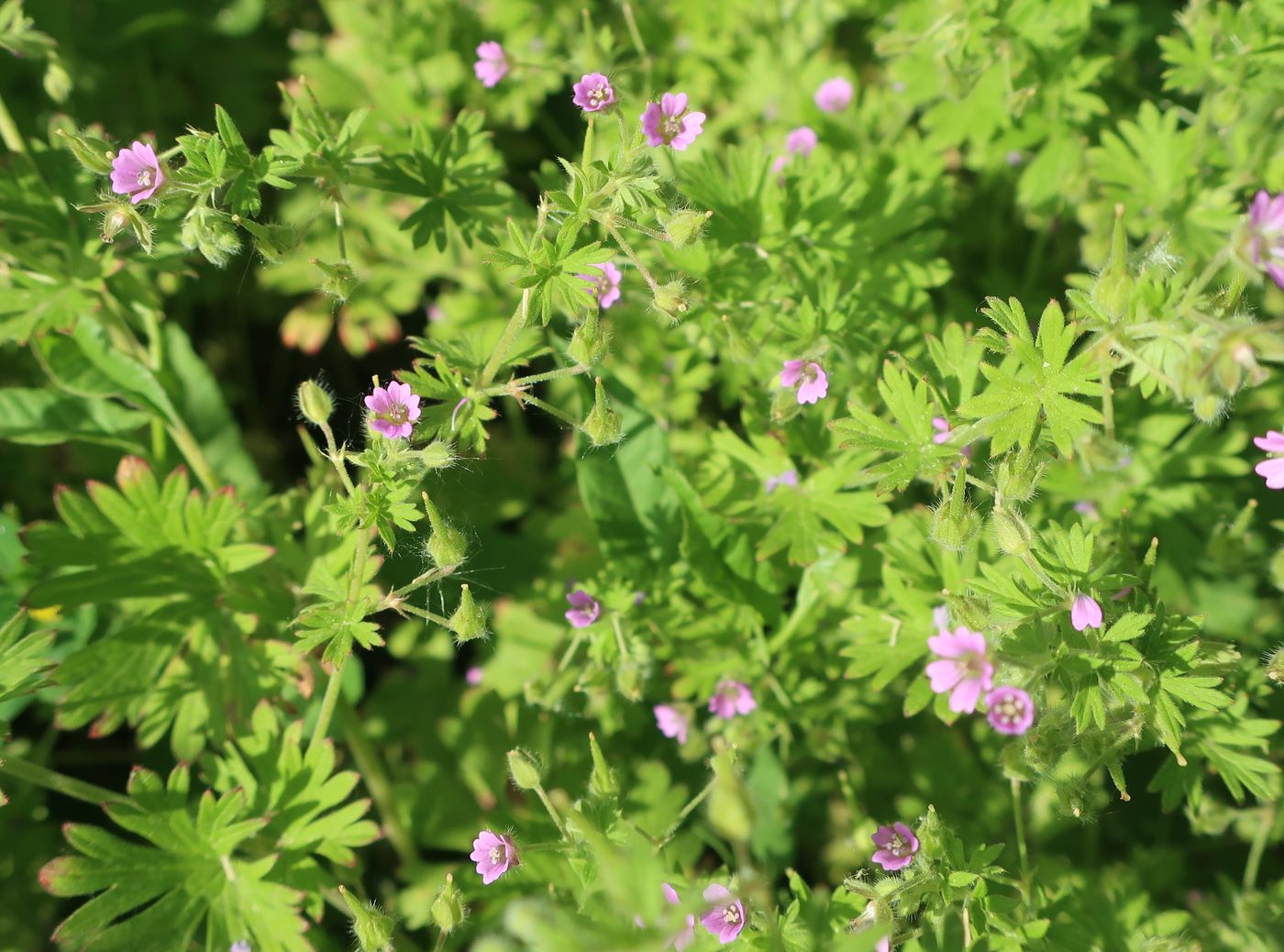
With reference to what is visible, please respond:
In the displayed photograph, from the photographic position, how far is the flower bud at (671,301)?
7.81 ft

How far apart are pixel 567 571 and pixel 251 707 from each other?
1058 mm

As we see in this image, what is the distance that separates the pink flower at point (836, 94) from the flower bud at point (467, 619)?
237 cm

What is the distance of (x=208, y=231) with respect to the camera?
89.5 inches

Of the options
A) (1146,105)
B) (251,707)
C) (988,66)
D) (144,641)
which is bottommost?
(251,707)

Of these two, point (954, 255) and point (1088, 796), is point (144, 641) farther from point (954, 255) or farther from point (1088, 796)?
point (954, 255)

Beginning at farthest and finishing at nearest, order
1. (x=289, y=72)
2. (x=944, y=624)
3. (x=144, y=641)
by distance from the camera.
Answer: (x=289, y=72), (x=144, y=641), (x=944, y=624)

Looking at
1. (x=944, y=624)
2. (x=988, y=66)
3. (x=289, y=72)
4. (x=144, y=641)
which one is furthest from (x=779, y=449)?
(x=289, y=72)

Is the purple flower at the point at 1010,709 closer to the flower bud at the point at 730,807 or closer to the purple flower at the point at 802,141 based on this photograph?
the flower bud at the point at 730,807

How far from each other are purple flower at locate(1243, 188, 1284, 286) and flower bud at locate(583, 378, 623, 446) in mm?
1358

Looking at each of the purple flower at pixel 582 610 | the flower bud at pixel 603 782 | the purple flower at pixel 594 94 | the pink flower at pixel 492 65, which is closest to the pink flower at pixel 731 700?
the purple flower at pixel 582 610

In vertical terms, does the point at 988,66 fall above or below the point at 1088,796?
above

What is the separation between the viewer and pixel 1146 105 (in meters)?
3.14

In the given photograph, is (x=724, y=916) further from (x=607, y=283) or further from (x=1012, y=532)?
(x=607, y=283)

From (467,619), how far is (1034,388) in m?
1.45
